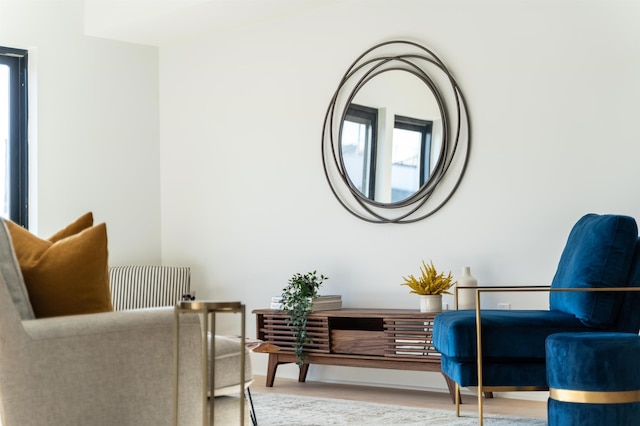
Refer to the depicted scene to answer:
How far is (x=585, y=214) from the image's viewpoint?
4738mm

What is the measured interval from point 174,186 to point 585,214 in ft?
11.4

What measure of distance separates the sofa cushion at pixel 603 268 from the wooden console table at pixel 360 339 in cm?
125

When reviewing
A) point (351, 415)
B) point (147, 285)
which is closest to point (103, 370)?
point (351, 415)

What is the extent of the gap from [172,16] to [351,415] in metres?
3.26

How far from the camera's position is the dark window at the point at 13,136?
645cm

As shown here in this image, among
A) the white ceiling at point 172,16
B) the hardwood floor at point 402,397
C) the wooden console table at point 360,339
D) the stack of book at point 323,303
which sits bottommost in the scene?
the hardwood floor at point 402,397

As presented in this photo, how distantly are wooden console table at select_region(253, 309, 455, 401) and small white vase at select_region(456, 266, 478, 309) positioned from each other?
202 mm

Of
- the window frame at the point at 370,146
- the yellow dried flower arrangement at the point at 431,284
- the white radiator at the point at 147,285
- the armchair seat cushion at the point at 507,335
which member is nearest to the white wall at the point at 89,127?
the white radiator at the point at 147,285

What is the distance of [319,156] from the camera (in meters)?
6.06

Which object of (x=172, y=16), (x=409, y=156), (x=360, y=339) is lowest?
(x=360, y=339)

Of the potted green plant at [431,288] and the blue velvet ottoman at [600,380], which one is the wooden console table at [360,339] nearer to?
the potted green plant at [431,288]

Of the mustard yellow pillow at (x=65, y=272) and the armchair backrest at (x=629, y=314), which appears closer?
the mustard yellow pillow at (x=65, y=272)

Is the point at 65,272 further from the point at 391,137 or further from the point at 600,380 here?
the point at 391,137

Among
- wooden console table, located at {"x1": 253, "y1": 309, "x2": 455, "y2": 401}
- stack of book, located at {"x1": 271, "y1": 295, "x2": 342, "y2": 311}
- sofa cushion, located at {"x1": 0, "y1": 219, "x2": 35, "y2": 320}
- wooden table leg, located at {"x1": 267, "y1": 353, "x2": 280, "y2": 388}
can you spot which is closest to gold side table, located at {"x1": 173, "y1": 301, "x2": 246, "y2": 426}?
sofa cushion, located at {"x1": 0, "y1": 219, "x2": 35, "y2": 320}
